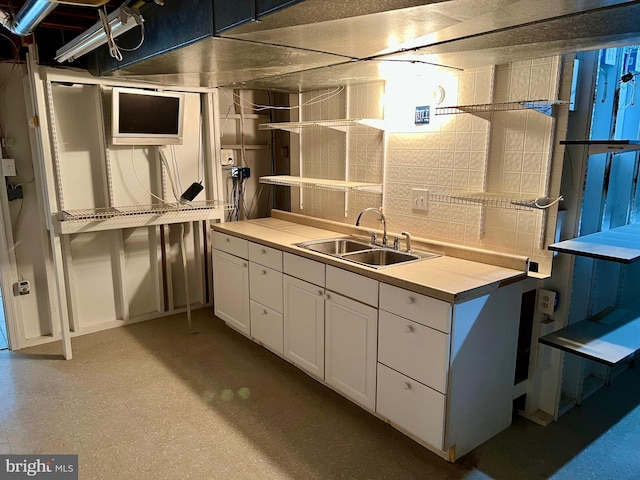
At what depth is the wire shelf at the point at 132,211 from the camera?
3004mm

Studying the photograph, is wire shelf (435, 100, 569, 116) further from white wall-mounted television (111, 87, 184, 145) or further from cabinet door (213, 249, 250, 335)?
white wall-mounted television (111, 87, 184, 145)

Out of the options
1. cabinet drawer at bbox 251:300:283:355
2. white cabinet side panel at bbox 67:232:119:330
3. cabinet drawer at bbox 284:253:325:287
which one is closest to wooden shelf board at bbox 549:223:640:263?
cabinet drawer at bbox 284:253:325:287

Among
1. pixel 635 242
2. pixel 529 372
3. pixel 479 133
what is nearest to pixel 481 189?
pixel 479 133

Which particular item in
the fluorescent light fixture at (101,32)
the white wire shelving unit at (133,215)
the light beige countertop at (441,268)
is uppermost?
the fluorescent light fixture at (101,32)

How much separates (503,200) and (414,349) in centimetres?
85

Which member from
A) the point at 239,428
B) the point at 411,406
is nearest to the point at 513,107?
the point at 411,406

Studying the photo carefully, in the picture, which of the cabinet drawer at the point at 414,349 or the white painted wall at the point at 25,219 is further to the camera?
the white painted wall at the point at 25,219

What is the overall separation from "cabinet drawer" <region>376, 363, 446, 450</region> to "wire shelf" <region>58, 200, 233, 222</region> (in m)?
1.96

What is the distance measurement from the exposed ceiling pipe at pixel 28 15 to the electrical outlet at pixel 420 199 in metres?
2.02

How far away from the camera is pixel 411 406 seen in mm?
2102

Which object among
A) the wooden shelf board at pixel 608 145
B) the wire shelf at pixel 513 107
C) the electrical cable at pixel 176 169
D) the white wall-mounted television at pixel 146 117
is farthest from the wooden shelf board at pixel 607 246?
the electrical cable at pixel 176 169

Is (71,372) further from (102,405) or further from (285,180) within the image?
(285,180)

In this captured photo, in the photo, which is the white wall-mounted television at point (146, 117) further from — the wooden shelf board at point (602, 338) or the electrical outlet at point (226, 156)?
the wooden shelf board at point (602, 338)

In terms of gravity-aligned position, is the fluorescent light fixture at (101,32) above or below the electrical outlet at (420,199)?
above
